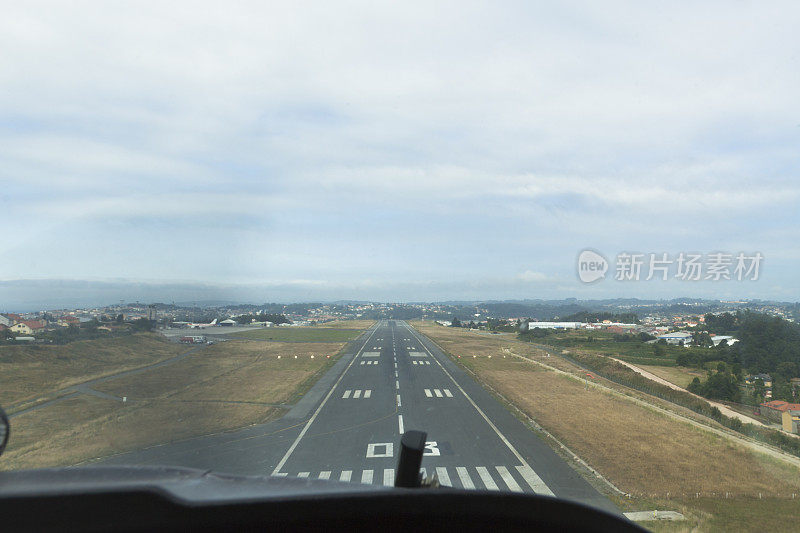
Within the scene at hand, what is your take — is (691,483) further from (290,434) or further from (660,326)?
(660,326)

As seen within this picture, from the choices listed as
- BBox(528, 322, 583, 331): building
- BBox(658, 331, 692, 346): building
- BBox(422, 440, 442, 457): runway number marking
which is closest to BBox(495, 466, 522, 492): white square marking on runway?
BBox(422, 440, 442, 457): runway number marking

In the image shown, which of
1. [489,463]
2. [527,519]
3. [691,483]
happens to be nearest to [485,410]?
[489,463]

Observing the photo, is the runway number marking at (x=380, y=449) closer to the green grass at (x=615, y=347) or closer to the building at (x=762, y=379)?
the building at (x=762, y=379)

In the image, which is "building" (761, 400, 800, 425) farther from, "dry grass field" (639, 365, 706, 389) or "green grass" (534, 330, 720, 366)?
"green grass" (534, 330, 720, 366)

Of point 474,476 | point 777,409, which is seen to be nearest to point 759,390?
point 777,409

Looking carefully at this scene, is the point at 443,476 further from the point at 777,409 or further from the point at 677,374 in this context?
the point at 677,374

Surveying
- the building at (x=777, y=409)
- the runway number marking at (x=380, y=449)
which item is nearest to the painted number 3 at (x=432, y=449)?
the runway number marking at (x=380, y=449)
